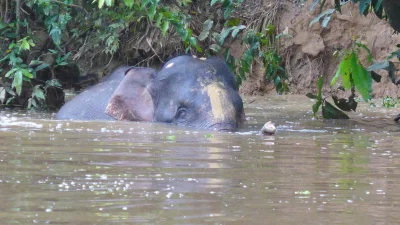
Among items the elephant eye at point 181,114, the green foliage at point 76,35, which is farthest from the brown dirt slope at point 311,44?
the elephant eye at point 181,114

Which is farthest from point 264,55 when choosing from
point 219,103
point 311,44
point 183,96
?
point 311,44

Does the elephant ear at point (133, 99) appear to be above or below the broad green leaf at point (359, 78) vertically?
below

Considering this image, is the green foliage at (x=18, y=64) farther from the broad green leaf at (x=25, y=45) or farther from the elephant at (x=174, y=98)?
the elephant at (x=174, y=98)

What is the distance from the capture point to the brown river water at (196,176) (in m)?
3.43

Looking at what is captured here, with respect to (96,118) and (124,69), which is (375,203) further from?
(124,69)

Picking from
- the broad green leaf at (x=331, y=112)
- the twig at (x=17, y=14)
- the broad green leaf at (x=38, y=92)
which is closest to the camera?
the broad green leaf at (x=331, y=112)

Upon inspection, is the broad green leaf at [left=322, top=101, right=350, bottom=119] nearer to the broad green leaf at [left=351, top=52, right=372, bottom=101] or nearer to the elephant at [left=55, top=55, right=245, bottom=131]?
the elephant at [left=55, top=55, right=245, bottom=131]

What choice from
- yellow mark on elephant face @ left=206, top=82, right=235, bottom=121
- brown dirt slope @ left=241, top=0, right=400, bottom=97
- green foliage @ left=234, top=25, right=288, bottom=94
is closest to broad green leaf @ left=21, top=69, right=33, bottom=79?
yellow mark on elephant face @ left=206, top=82, right=235, bottom=121

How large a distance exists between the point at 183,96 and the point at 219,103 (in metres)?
0.66

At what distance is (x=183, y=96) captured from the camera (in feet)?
31.6

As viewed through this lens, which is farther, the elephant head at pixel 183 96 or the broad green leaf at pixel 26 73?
the broad green leaf at pixel 26 73

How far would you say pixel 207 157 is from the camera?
18.3ft

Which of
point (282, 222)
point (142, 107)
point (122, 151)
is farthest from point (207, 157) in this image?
point (142, 107)

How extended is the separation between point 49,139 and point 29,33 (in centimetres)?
521
